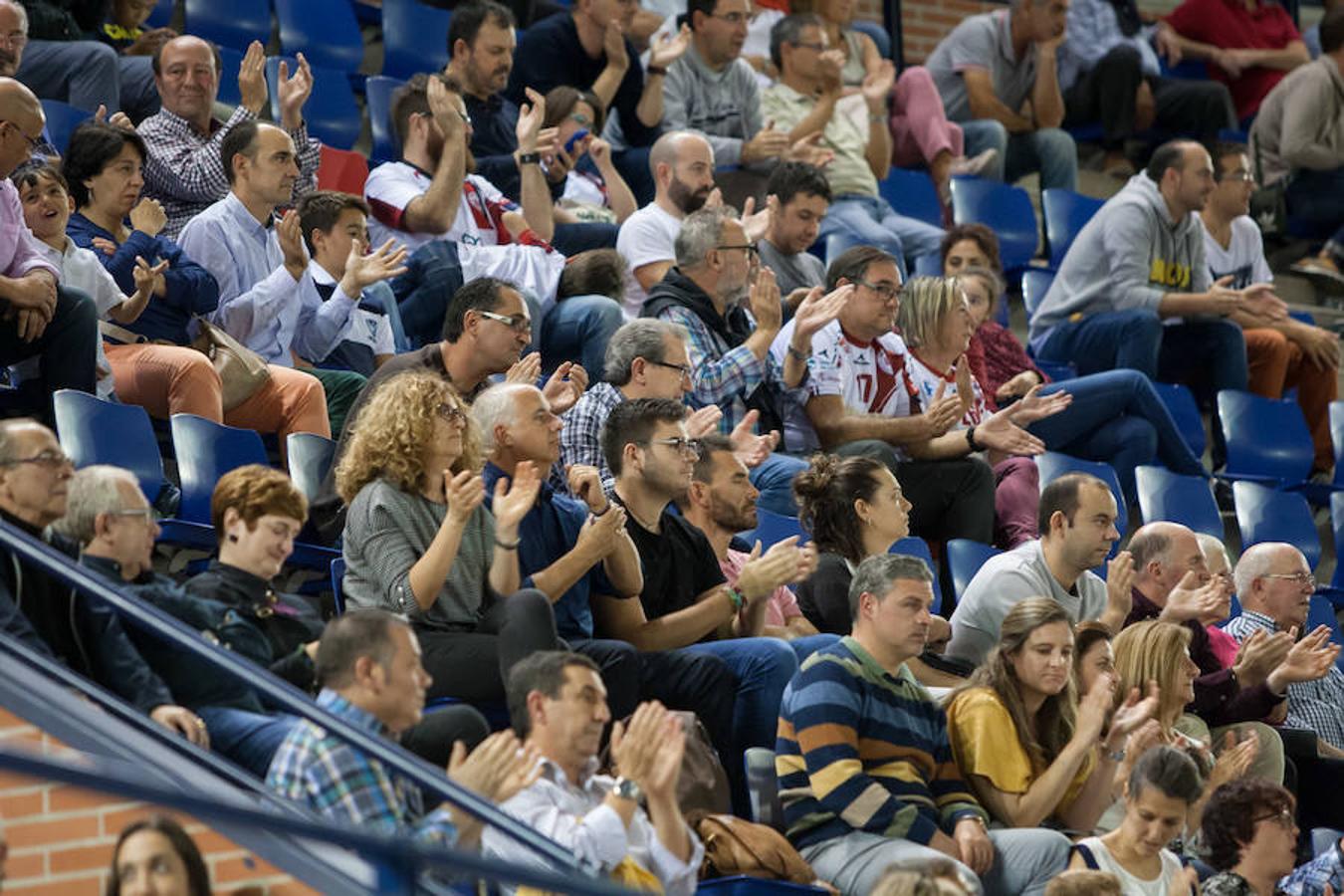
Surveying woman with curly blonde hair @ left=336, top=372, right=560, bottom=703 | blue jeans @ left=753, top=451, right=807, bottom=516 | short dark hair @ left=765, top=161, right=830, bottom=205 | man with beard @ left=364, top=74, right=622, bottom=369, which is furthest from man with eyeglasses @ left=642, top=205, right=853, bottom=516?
woman with curly blonde hair @ left=336, top=372, right=560, bottom=703

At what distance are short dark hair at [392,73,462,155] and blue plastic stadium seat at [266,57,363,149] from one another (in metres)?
0.49

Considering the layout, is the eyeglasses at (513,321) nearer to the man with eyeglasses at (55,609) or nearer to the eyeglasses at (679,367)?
the eyeglasses at (679,367)

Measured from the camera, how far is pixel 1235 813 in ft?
17.5

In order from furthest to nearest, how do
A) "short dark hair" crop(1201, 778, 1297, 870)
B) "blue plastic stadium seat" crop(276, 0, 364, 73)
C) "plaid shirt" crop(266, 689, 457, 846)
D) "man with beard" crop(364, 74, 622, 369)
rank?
"blue plastic stadium seat" crop(276, 0, 364, 73) → "man with beard" crop(364, 74, 622, 369) → "short dark hair" crop(1201, 778, 1297, 870) → "plaid shirt" crop(266, 689, 457, 846)

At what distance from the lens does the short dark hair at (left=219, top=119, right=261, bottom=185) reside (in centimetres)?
628

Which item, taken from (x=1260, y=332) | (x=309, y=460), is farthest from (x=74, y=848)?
(x=1260, y=332)

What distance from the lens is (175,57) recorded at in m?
6.74

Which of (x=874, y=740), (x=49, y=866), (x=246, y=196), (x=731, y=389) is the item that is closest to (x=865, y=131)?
(x=731, y=389)

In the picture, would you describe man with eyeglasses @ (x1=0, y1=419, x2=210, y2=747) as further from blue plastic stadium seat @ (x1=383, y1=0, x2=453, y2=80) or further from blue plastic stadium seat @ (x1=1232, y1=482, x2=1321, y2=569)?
blue plastic stadium seat @ (x1=383, y1=0, x2=453, y2=80)

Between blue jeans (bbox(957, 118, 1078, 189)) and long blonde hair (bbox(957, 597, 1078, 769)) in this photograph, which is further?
blue jeans (bbox(957, 118, 1078, 189))

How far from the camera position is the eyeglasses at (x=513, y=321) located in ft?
18.9

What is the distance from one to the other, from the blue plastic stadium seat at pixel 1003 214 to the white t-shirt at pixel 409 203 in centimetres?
247

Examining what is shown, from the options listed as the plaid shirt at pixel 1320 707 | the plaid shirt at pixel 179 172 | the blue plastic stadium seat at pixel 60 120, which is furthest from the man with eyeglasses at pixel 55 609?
the plaid shirt at pixel 1320 707

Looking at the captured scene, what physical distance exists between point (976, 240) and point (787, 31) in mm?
1553
